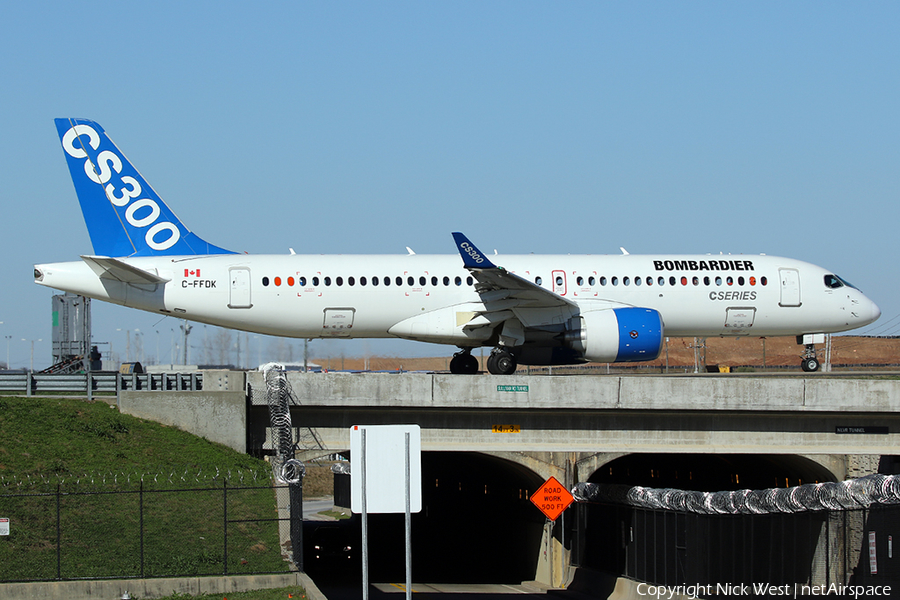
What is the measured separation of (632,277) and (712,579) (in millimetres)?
10002

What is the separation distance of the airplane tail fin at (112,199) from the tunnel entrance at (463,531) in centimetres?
1210

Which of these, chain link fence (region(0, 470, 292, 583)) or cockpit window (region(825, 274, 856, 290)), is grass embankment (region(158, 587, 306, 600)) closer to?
chain link fence (region(0, 470, 292, 583))

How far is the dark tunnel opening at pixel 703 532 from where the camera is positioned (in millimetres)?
23438

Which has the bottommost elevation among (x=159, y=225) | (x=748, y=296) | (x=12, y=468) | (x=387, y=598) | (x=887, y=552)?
(x=387, y=598)

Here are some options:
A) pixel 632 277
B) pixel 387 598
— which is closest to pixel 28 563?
pixel 387 598

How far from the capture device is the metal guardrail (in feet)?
87.0

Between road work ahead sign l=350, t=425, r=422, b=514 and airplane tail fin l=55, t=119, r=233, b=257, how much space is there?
20.8 metres

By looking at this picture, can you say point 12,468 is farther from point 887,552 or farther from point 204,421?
point 887,552

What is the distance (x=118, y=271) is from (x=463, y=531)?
72.9 feet

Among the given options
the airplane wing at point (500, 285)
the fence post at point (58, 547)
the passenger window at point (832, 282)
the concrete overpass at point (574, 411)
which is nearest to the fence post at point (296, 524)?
the concrete overpass at point (574, 411)

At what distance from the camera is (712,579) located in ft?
81.1

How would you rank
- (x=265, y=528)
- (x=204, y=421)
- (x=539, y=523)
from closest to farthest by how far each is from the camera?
(x=265, y=528) < (x=204, y=421) < (x=539, y=523)

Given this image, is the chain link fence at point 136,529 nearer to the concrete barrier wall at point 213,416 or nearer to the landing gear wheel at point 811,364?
the concrete barrier wall at point 213,416

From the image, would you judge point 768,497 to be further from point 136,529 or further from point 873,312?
point 136,529
